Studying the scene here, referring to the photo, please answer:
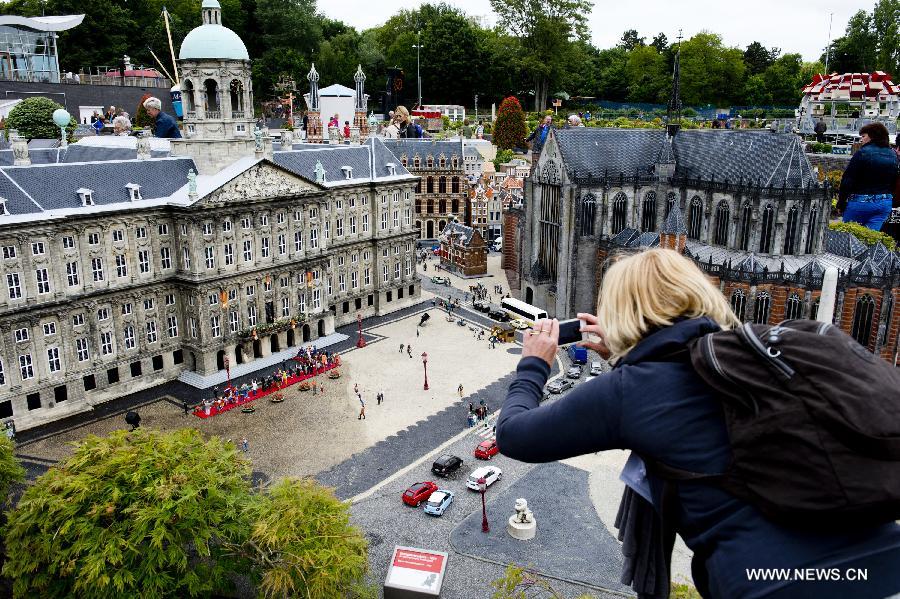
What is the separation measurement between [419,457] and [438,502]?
7.03m

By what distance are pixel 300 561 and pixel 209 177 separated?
1677 inches

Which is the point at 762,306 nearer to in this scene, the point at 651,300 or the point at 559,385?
the point at 559,385

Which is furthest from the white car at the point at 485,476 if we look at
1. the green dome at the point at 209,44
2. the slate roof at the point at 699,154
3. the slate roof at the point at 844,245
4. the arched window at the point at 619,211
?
the slate roof at the point at 844,245

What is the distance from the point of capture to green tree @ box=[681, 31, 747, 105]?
151 metres

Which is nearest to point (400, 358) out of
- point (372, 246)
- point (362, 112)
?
point (372, 246)

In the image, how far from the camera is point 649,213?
76062 mm

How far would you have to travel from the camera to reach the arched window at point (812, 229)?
64.1m

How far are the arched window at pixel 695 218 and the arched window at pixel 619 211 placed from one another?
6738 mm

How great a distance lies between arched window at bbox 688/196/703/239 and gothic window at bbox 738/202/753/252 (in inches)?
204

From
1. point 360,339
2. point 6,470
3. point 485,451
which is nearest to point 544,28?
point 360,339

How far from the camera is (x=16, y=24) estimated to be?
360 feet

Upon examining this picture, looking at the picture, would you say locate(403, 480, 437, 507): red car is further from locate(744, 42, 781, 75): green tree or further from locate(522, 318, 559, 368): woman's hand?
locate(744, 42, 781, 75): green tree

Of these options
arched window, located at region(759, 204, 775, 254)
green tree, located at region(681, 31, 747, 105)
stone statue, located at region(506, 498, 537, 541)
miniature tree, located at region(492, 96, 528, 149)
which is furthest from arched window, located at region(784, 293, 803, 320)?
green tree, located at region(681, 31, 747, 105)

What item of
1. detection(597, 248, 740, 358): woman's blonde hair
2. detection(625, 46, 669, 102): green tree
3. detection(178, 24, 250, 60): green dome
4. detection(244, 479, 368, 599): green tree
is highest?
detection(625, 46, 669, 102): green tree
